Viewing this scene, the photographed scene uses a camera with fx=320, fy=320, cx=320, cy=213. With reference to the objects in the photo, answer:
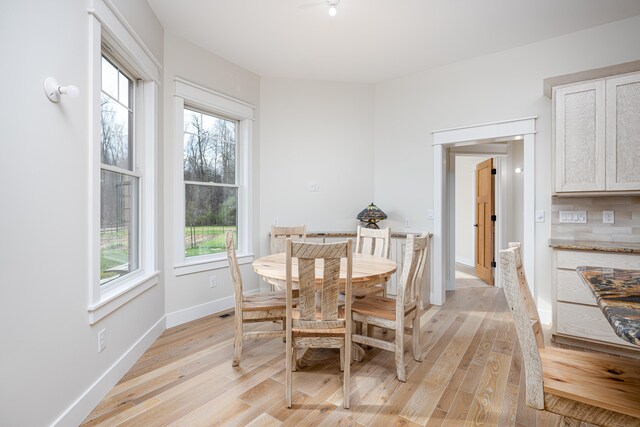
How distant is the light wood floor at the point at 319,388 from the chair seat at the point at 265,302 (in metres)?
0.44

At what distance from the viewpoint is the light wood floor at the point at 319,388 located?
1748mm

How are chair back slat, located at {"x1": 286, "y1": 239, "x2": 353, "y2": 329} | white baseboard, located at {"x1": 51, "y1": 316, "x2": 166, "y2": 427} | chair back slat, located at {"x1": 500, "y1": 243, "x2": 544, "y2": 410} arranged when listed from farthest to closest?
chair back slat, located at {"x1": 286, "y1": 239, "x2": 353, "y2": 329} → white baseboard, located at {"x1": 51, "y1": 316, "x2": 166, "y2": 427} → chair back slat, located at {"x1": 500, "y1": 243, "x2": 544, "y2": 410}

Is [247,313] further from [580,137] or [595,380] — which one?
[580,137]

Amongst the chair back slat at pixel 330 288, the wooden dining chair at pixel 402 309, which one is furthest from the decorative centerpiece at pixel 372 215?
the chair back slat at pixel 330 288

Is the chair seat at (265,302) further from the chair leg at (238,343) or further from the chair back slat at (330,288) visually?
the chair back slat at (330,288)

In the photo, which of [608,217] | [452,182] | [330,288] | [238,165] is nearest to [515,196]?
[452,182]

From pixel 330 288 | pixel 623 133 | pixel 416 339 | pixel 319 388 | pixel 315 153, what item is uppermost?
pixel 315 153

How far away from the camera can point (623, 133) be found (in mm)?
2590

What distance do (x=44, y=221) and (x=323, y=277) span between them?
4.57 feet

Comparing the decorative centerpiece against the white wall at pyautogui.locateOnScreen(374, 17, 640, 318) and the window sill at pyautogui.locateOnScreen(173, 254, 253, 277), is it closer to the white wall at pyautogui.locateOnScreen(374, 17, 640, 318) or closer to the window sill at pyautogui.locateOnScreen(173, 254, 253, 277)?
the white wall at pyautogui.locateOnScreen(374, 17, 640, 318)

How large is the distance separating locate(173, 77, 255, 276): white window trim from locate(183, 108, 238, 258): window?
8 cm

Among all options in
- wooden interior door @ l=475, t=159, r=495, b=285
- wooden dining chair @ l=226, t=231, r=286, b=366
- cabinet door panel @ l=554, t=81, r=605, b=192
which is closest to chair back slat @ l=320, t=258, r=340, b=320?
wooden dining chair @ l=226, t=231, r=286, b=366

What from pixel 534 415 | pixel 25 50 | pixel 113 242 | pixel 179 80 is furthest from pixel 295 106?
pixel 534 415

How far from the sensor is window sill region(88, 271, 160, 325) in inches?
73.2
